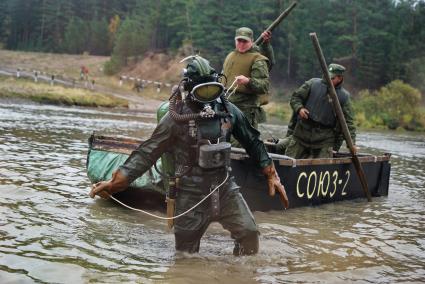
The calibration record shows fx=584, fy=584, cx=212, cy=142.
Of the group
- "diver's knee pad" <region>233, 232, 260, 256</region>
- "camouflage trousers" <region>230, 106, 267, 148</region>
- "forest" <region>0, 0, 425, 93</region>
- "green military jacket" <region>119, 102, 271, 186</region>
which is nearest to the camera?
"green military jacket" <region>119, 102, 271, 186</region>

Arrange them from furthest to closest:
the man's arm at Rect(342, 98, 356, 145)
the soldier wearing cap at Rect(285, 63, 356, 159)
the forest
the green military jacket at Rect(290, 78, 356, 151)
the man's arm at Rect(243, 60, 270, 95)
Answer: the forest → the man's arm at Rect(342, 98, 356, 145) → the green military jacket at Rect(290, 78, 356, 151) → the soldier wearing cap at Rect(285, 63, 356, 159) → the man's arm at Rect(243, 60, 270, 95)

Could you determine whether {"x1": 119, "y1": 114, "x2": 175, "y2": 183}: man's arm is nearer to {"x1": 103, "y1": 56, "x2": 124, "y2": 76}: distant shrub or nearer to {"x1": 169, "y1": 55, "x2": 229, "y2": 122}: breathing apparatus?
{"x1": 169, "y1": 55, "x2": 229, "y2": 122}: breathing apparatus

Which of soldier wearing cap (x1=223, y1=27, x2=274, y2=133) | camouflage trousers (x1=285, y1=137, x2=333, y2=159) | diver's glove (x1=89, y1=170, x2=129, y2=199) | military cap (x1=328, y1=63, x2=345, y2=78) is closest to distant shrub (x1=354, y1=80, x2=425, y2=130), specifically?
camouflage trousers (x1=285, y1=137, x2=333, y2=159)

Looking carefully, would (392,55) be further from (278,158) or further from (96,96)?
(278,158)

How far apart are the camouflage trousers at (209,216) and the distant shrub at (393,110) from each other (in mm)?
37159

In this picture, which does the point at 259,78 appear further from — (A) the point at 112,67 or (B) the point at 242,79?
(A) the point at 112,67

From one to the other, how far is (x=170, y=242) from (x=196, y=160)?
1354mm

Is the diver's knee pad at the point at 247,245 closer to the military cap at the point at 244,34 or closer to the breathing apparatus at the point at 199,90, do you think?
the breathing apparatus at the point at 199,90

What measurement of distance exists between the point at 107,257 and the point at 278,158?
3443 mm

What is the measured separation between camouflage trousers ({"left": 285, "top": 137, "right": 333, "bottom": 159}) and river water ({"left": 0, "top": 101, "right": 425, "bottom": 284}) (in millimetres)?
934

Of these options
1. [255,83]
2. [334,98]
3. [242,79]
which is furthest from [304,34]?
[242,79]

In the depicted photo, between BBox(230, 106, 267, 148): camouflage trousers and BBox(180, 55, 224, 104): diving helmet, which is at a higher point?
BBox(180, 55, 224, 104): diving helmet

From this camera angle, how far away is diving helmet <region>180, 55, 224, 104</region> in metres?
5.32

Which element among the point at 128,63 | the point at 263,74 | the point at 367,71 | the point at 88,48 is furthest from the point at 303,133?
the point at 88,48
